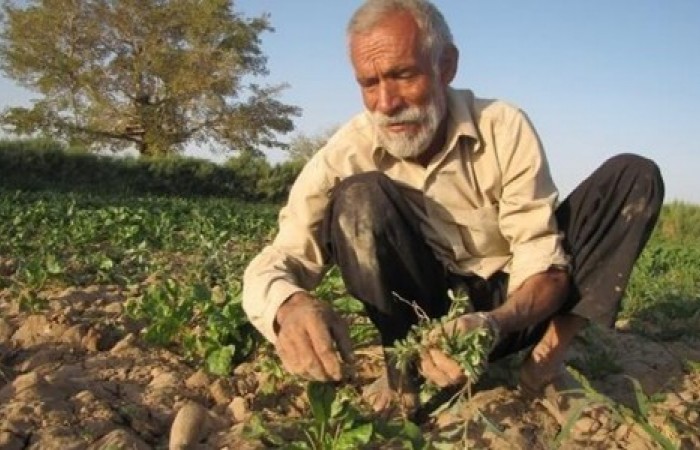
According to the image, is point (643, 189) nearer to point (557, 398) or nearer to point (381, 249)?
point (557, 398)

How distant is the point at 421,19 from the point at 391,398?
1361 mm

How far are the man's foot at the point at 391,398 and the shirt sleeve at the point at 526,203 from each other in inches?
20.0

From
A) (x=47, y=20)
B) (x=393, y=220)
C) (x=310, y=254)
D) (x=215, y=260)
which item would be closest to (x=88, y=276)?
(x=215, y=260)

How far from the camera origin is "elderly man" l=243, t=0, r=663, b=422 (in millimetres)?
2740


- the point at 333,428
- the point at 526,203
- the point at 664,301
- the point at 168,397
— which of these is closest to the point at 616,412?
the point at 333,428

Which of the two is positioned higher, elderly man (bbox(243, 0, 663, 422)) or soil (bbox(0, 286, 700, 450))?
elderly man (bbox(243, 0, 663, 422))

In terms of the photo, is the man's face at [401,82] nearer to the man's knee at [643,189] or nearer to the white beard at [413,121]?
the white beard at [413,121]

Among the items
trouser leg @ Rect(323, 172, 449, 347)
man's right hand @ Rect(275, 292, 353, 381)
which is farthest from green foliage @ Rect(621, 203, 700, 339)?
man's right hand @ Rect(275, 292, 353, 381)

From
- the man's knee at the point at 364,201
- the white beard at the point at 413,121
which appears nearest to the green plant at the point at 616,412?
the man's knee at the point at 364,201

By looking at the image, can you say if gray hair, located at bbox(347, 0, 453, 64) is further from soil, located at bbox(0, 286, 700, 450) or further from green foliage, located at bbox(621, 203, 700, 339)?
green foliage, located at bbox(621, 203, 700, 339)

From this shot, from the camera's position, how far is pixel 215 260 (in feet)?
20.3

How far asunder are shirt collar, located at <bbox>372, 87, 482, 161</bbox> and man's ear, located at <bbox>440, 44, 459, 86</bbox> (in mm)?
56

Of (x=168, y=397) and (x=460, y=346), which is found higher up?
(x=460, y=346)

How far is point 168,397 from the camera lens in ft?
Result: 9.43
